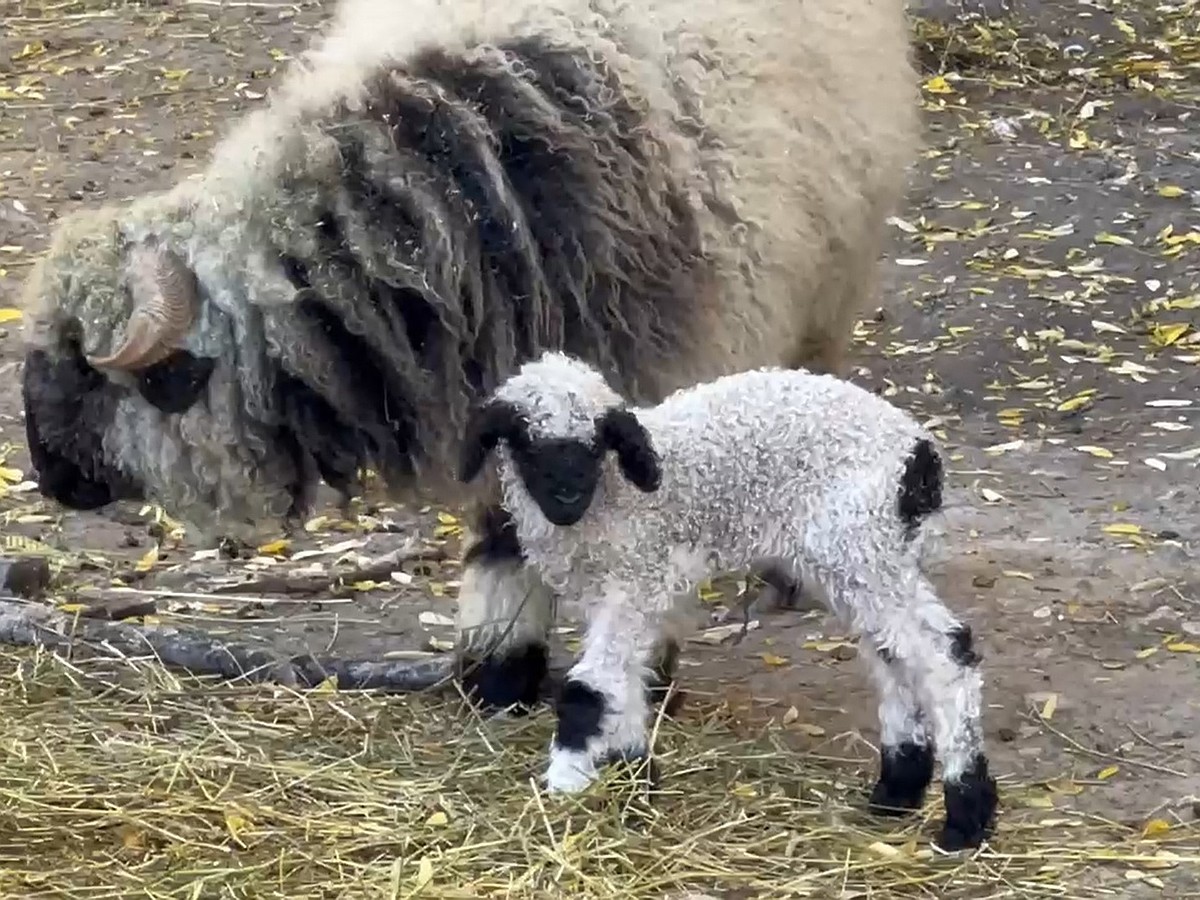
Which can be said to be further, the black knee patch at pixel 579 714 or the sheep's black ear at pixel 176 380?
the sheep's black ear at pixel 176 380

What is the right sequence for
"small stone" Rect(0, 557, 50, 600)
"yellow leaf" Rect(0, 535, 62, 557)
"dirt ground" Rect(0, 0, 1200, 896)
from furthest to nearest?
"yellow leaf" Rect(0, 535, 62, 557), "small stone" Rect(0, 557, 50, 600), "dirt ground" Rect(0, 0, 1200, 896)

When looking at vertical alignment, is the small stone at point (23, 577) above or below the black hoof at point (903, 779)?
below

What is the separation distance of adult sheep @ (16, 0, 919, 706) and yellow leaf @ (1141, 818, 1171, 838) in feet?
4.70

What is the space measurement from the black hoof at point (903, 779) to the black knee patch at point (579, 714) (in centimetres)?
58

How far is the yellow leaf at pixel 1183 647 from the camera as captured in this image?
4836 mm

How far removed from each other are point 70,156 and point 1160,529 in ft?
19.2

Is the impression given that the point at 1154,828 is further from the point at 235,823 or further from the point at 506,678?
the point at 235,823

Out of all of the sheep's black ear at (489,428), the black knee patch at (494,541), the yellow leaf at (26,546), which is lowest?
the yellow leaf at (26,546)

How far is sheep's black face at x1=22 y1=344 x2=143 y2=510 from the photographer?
172 inches

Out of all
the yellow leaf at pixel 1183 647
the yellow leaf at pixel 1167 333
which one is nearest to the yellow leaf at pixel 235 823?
the yellow leaf at pixel 1183 647

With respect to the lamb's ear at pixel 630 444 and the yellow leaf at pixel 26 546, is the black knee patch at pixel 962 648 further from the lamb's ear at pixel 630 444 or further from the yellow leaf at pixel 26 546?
the yellow leaf at pixel 26 546

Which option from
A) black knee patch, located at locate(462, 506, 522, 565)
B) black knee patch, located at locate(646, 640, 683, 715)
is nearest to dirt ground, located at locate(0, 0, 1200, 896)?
black knee patch, located at locate(646, 640, 683, 715)

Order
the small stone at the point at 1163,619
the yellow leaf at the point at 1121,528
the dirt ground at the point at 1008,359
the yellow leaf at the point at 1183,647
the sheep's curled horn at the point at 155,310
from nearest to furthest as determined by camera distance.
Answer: the sheep's curled horn at the point at 155,310
the dirt ground at the point at 1008,359
the yellow leaf at the point at 1183,647
the small stone at the point at 1163,619
the yellow leaf at the point at 1121,528

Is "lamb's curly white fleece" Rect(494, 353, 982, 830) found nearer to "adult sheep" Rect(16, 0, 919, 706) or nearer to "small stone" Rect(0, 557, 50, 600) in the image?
"adult sheep" Rect(16, 0, 919, 706)
